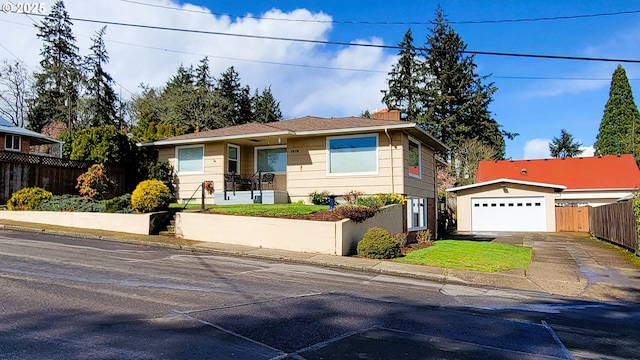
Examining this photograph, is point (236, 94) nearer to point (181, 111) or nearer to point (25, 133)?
point (181, 111)

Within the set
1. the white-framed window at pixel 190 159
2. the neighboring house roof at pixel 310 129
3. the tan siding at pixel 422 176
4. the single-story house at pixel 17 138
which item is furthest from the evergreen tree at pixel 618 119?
the single-story house at pixel 17 138

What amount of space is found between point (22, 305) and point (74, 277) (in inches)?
78.8

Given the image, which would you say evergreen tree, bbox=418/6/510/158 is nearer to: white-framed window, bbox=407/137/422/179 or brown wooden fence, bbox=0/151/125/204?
white-framed window, bbox=407/137/422/179

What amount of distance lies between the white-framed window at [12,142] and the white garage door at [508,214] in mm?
A: 29924

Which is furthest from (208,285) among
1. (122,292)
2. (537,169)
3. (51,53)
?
(51,53)

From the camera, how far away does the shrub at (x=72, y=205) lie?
15875 mm

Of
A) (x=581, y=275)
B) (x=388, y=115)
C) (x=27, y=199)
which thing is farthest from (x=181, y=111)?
(x=581, y=275)

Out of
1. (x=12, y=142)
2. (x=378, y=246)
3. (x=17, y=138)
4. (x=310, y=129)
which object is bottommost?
(x=378, y=246)

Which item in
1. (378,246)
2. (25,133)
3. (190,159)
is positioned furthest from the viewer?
(25,133)

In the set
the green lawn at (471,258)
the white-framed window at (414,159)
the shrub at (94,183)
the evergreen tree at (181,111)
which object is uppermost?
the evergreen tree at (181,111)

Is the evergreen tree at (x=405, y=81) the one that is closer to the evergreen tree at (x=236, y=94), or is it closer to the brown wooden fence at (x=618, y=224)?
the evergreen tree at (x=236, y=94)

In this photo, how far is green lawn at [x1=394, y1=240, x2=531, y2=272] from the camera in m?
12.1

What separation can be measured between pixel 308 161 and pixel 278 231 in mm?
5500

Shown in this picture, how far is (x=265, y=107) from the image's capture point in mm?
53812
